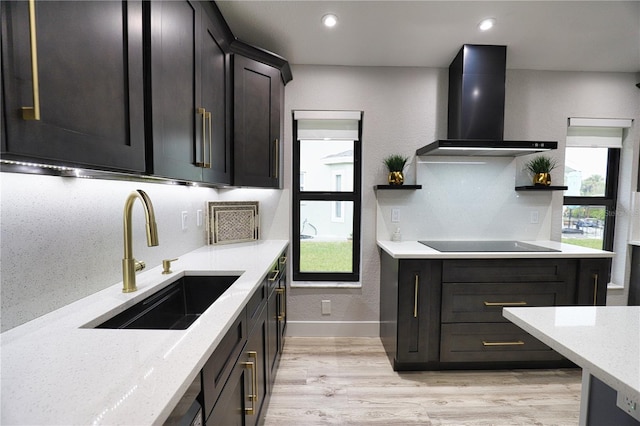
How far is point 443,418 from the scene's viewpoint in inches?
70.1

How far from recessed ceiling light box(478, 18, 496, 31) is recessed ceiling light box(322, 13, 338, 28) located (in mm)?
1065

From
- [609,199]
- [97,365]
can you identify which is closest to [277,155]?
[97,365]

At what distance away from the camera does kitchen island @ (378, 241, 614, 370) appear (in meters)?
2.16

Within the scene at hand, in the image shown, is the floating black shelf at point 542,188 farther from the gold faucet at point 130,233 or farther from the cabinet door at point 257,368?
the gold faucet at point 130,233

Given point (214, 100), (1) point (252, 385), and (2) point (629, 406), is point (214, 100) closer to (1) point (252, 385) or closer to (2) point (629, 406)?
(1) point (252, 385)

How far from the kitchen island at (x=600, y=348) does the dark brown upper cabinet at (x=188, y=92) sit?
1.42 meters

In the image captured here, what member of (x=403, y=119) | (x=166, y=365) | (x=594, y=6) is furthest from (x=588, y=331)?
(x=594, y=6)

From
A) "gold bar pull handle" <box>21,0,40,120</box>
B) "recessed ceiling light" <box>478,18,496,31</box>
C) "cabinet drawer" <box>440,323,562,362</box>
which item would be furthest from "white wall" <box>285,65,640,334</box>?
"gold bar pull handle" <box>21,0,40,120</box>

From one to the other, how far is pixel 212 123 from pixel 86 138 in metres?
0.98

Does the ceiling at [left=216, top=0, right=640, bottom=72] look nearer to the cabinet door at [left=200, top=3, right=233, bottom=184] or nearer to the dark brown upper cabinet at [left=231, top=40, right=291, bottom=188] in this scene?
the dark brown upper cabinet at [left=231, top=40, right=291, bottom=188]

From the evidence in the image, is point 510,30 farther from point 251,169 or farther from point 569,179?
point 251,169

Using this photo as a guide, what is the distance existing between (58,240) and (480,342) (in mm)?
2612

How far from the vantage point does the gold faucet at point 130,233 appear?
1.05 meters

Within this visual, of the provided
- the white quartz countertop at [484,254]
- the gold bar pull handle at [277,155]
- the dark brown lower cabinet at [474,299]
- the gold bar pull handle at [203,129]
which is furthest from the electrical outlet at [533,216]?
the gold bar pull handle at [203,129]
